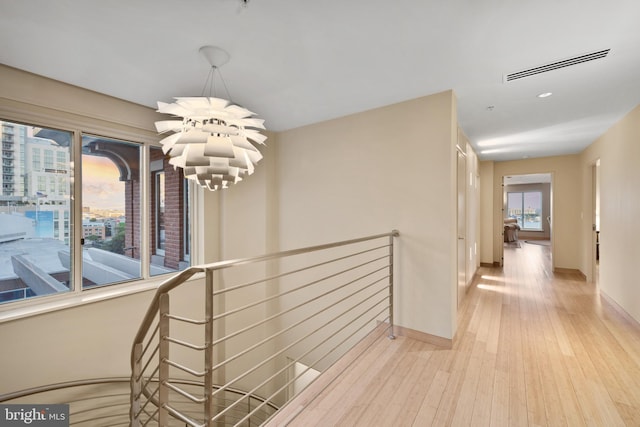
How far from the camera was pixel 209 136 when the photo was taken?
182cm

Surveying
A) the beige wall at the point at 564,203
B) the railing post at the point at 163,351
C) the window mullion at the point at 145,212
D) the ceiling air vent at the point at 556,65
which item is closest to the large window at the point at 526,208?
the beige wall at the point at 564,203

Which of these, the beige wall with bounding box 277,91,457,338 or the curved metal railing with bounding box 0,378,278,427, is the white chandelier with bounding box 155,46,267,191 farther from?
the curved metal railing with bounding box 0,378,278,427

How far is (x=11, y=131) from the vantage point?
2393 mm

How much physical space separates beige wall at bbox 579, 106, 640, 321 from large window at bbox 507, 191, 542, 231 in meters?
8.97

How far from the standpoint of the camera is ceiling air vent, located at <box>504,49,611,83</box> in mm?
2037

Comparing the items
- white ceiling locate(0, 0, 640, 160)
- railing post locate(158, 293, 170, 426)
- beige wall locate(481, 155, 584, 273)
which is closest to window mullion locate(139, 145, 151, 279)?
white ceiling locate(0, 0, 640, 160)

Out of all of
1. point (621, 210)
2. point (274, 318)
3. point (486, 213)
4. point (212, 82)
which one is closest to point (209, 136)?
point (212, 82)

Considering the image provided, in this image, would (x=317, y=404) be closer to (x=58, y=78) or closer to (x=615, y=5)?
(x=615, y=5)

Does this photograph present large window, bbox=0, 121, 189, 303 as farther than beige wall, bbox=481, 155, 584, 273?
No

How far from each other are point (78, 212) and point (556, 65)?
4.42 m

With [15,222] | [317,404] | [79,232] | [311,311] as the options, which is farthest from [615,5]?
[15,222]

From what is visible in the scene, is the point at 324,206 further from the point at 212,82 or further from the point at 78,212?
the point at 78,212

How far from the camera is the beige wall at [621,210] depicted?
3102 mm

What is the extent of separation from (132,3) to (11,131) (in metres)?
1.84
